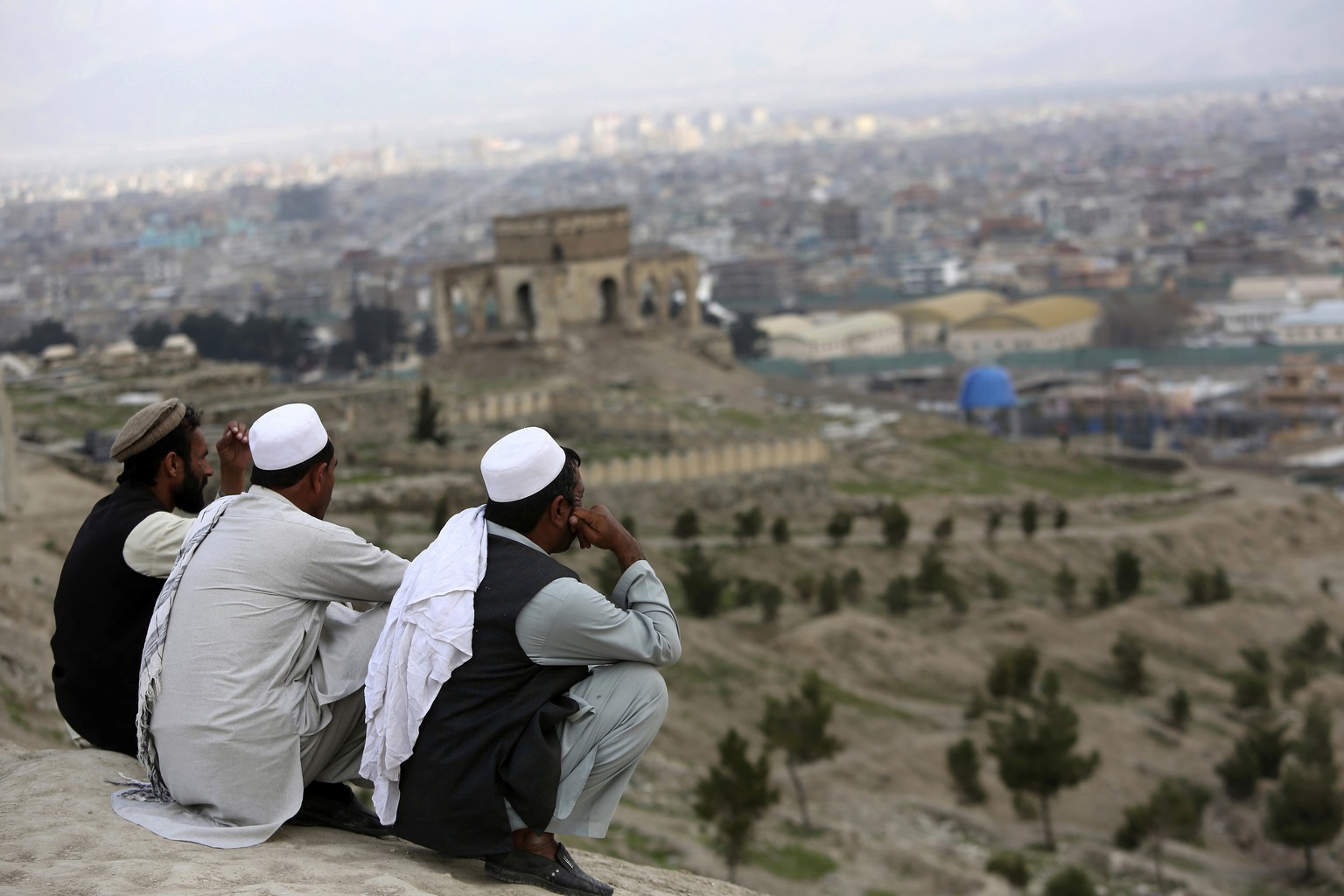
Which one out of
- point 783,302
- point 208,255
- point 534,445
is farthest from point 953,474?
point 783,302

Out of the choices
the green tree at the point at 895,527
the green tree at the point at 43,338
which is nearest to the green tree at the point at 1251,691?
the green tree at the point at 895,527

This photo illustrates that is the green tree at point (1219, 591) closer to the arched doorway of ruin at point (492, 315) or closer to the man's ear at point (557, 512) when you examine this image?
the arched doorway of ruin at point (492, 315)

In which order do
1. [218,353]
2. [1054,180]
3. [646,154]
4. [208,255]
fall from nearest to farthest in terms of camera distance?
[218,353], [208,255], [1054,180], [646,154]

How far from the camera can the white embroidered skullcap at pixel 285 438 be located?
3246 millimetres

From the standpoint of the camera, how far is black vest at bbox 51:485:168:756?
3447 millimetres

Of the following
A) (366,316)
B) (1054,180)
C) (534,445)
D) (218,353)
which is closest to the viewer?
(534,445)

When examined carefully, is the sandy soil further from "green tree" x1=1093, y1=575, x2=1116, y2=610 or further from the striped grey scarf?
"green tree" x1=1093, y1=575, x2=1116, y2=610

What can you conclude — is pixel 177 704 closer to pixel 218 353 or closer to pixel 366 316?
pixel 218 353

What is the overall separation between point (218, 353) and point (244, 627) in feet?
108

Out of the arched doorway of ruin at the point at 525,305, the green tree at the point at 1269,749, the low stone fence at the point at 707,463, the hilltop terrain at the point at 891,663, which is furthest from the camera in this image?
the arched doorway of ruin at the point at 525,305

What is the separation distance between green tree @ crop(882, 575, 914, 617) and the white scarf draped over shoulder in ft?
35.9

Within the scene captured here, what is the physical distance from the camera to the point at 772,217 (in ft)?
325

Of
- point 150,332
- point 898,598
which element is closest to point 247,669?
point 898,598

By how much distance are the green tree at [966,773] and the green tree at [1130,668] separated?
3286mm
